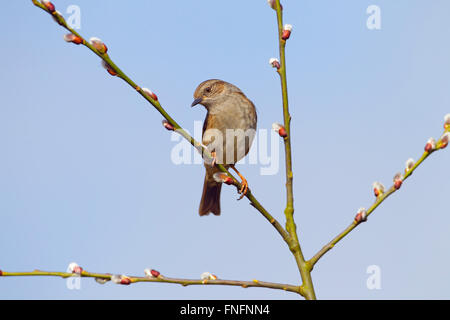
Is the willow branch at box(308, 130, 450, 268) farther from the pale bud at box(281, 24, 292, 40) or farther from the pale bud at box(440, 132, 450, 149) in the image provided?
the pale bud at box(281, 24, 292, 40)

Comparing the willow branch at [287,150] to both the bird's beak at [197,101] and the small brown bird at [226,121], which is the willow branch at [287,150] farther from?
the bird's beak at [197,101]

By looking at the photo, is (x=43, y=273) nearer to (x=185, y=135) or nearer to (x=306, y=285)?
(x=185, y=135)

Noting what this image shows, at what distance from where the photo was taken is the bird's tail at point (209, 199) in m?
8.30

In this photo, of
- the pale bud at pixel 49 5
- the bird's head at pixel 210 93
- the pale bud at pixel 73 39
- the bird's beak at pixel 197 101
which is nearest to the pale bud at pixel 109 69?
the pale bud at pixel 73 39

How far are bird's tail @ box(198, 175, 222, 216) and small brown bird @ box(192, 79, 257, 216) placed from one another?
3.84 ft

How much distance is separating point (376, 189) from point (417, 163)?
0.27m

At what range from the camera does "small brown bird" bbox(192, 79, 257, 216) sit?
22.5ft

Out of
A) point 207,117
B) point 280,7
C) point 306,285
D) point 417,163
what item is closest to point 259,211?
point 306,285

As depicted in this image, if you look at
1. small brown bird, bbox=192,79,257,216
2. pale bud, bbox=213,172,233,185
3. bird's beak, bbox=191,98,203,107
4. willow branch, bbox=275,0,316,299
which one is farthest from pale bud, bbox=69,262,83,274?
bird's beak, bbox=191,98,203,107

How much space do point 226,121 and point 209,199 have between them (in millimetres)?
1689

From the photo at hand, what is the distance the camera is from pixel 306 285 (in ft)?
Answer: 8.89

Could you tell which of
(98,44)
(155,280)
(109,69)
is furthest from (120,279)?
(98,44)

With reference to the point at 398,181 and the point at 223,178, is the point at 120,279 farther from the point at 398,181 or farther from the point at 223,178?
the point at 398,181
